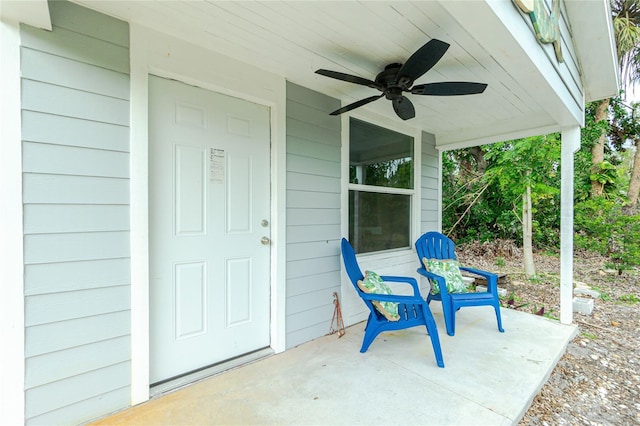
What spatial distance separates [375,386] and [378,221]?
1700mm

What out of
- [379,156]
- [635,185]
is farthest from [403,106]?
[635,185]

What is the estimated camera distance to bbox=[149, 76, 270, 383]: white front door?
6.01ft

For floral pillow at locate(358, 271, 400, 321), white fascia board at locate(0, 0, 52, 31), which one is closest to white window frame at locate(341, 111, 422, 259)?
floral pillow at locate(358, 271, 400, 321)

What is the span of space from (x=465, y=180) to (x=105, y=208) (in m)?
7.99

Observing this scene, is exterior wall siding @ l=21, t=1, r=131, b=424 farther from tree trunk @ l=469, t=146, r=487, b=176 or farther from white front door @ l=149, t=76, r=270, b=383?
tree trunk @ l=469, t=146, r=487, b=176

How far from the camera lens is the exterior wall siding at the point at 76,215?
55.0 inches

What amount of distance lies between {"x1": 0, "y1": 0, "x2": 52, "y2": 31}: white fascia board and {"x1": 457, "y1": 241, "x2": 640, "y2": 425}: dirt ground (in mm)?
3198

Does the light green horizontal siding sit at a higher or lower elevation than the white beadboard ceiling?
lower

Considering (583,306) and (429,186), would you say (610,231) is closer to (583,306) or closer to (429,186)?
(583,306)

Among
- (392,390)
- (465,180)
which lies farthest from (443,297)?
(465,180)

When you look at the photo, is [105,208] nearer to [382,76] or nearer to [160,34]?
[160,34]

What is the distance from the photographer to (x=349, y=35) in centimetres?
178

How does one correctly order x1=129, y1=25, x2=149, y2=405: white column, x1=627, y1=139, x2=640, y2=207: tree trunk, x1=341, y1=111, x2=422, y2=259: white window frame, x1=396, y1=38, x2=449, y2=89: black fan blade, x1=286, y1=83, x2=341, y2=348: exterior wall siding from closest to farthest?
x1=396, y1=38, x2=449, y2=89: black fan blade → x1=129, y1=25, x2=149, y2=405: white column → x1=286, y1=83, x2=341, y2=348: exterior wall siding → x1=341, y1=111, x2=422, y2=259: white window frame → x1=627, y1=139, x2=640, y2=207: tree trunk

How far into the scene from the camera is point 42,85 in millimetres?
1410
